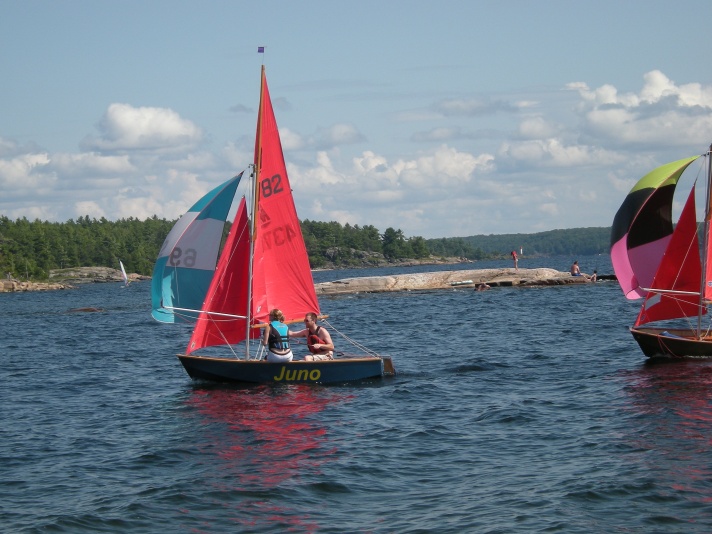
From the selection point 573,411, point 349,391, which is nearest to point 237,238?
point 349,391

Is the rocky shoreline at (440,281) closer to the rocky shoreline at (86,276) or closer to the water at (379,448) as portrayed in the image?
the water at (379,448)

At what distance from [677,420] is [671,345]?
25.0 feet

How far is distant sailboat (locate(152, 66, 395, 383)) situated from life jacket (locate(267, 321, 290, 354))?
0.38m

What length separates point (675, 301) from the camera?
26.1 meters

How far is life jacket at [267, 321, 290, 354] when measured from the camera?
23.6m

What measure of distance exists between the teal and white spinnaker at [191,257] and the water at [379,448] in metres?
2.38

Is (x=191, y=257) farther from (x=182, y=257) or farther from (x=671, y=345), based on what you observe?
(x=671, y=345)

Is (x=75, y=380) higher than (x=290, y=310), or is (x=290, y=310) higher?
(x=290, y=310)

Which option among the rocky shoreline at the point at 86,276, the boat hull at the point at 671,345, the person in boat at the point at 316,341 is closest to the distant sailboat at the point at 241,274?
A: the person in boat at the point at 316,341

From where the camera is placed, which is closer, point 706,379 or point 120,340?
point 706,379

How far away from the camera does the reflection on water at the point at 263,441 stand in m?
14.3

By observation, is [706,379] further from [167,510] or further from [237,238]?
[167,510]

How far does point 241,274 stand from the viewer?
24328 millimetres

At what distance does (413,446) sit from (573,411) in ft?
14.5
